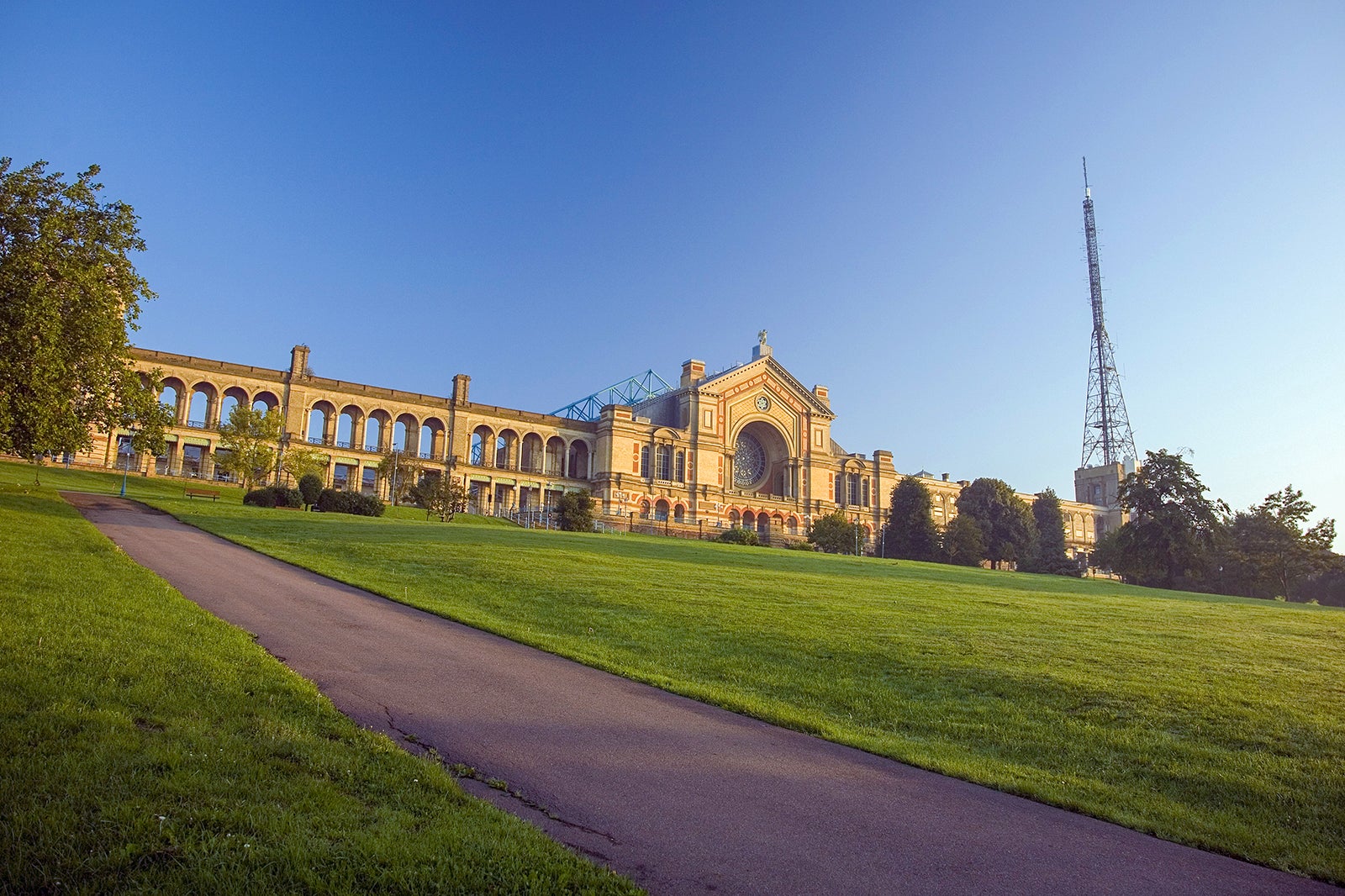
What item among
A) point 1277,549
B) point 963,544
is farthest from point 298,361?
point 1277,549

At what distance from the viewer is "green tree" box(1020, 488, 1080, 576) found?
6488 centimetres

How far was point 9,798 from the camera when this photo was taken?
5.02 meters

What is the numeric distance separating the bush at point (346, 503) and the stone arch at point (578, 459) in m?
34.0

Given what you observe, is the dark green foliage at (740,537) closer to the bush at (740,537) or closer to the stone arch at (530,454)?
the bush at (740,537)

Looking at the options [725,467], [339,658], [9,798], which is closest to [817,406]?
[725,467]

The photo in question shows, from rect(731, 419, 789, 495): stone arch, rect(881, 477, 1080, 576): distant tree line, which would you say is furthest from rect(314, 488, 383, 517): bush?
rect(731, 419, 789, 495): stone arch

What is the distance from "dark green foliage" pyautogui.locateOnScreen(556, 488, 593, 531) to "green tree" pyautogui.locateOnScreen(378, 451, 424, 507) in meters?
11.5

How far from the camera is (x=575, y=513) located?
2071 inches

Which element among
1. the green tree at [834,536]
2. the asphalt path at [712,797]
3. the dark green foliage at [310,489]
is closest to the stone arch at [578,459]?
the green tree at [834,536]

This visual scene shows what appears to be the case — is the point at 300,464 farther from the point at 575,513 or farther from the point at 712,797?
the point at 712,797

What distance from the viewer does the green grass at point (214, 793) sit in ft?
15.2

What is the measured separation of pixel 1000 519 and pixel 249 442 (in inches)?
2290

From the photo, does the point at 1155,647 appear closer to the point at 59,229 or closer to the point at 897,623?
the point at 897,623

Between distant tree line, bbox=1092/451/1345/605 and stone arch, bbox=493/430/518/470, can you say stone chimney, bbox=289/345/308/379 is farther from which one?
distant tree line, bbox=1092/451/1345/605
